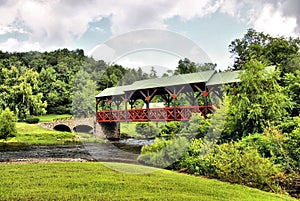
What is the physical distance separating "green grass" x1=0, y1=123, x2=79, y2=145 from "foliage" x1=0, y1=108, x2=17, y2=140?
28.4 inches

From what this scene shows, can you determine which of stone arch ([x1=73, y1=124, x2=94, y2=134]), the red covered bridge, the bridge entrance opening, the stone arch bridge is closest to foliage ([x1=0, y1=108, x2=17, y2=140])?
the stone arch bridge

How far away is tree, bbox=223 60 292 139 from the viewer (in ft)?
42.1

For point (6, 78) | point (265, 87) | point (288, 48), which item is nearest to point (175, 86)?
point (265, 87)

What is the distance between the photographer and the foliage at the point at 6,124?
2616 cm

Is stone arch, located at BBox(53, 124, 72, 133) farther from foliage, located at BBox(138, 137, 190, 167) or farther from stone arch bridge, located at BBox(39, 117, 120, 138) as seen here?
foliage, located at BBox(138, 137, 190, 167)

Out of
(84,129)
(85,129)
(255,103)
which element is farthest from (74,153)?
(84,129)

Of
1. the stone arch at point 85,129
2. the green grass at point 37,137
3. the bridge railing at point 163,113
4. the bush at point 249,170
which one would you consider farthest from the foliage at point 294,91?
the stone arch at point 85,129

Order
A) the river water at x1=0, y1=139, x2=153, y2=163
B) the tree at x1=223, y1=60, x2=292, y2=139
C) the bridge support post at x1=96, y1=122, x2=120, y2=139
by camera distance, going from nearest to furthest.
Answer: the tree at x1=223, y1=60, x2=292, y2=139, the river water at x1=0, y1=139, x2=153, y2=163, the bridge support post at x1=96, y1=122, x2=120, y2=139

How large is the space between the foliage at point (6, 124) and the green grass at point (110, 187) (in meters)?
17.7

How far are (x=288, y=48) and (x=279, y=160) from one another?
22.2 meters

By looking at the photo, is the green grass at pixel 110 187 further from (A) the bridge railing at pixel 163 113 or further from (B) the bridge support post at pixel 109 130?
(B) the bridge support post at pixel 109 130

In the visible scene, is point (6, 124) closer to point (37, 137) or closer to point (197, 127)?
point (37, 137)

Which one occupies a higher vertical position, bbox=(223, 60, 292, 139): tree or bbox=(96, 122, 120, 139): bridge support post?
bbox=(223, 60, 292, 139): tree

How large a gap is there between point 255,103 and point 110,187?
7.88 meters
